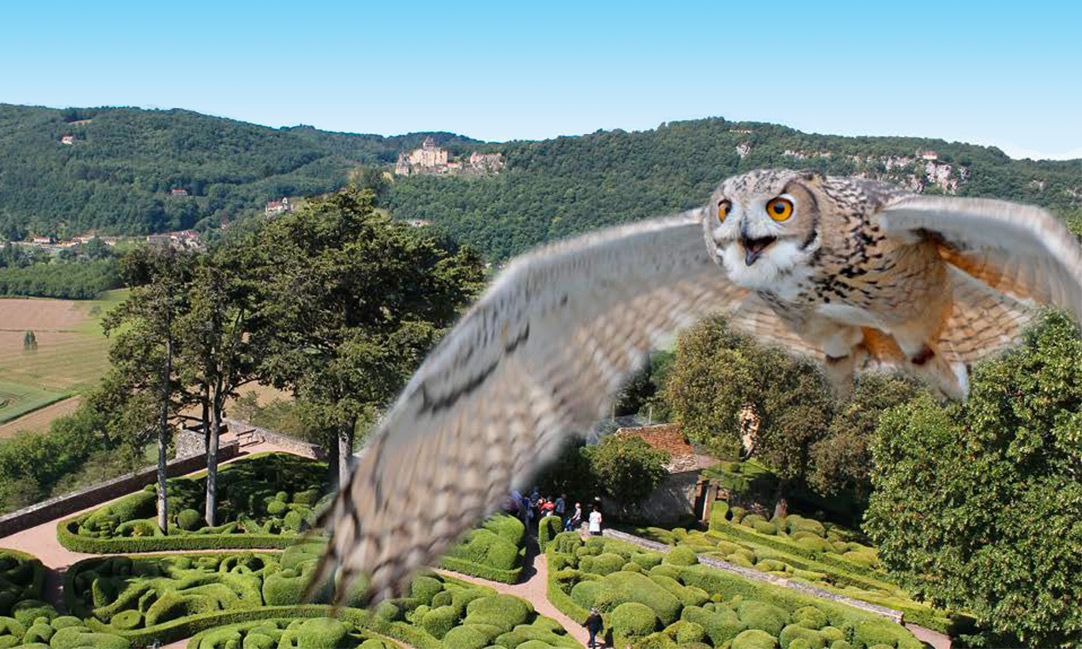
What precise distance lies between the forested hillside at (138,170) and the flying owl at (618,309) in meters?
136

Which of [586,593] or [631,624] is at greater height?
[631,624]

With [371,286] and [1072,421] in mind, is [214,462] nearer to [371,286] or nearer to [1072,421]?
[371,286]

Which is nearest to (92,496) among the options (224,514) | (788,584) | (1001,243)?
(224,514)

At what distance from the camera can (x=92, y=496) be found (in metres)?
19.8

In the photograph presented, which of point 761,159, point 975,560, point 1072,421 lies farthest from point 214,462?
point 761,159

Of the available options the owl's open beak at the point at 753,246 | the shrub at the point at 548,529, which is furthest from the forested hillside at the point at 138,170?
the owl's open beak at the point at 753,246

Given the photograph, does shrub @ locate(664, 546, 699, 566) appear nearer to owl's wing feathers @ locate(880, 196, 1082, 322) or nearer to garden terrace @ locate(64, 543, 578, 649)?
garden terrace @ locate(64, 543, 578, 649)

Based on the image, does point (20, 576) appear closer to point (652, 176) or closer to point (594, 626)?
point (594, 626)

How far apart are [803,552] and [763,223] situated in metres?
19.2

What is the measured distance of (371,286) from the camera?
18.9 metres

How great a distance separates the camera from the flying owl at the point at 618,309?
202 cm

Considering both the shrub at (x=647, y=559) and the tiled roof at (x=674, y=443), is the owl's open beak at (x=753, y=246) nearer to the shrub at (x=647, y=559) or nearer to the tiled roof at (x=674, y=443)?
the shrub at (x=647, y=559)

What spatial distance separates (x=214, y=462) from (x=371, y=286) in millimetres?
5229

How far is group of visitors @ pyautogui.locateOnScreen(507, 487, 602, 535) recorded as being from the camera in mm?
18266
